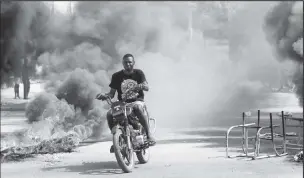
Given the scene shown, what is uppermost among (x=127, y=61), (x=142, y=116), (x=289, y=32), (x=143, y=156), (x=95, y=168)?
(x=289, y=32)

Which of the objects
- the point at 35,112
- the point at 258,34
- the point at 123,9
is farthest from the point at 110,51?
the point at 258,34

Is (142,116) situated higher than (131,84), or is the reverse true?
(131,84)

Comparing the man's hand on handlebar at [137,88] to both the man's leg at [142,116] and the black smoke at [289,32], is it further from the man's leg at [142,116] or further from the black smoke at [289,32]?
the black smoke at [289,32]

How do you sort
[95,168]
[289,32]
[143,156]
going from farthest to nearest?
[289,32], [143,156], [95,168]

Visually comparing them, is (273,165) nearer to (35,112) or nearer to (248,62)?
(35,112)

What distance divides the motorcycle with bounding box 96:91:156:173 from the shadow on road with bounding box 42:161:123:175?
8.2 inches

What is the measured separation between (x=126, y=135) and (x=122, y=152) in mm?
286

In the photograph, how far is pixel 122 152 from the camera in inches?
365

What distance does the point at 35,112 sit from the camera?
1644cm

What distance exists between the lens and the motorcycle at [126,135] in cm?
906

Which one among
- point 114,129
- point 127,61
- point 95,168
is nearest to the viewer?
point 114,129

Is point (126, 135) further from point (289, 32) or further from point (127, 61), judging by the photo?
point (289, 32)

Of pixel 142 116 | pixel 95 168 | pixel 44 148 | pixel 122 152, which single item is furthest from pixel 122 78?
pixel 44 148

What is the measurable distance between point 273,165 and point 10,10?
204 inches
